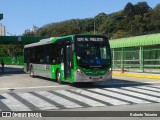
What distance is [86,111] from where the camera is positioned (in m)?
12.9

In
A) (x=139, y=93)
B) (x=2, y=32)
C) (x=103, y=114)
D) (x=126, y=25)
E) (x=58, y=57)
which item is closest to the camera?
(x=103, y=114)

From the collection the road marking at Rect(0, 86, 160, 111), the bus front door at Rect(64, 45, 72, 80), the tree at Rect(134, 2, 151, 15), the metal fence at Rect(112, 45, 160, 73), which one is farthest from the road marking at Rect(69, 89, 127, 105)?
the tree at Rect(134, 2, 151, 15)

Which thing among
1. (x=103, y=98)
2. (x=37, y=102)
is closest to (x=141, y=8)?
(x=103, y=98)

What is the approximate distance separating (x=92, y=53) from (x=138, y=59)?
16256 millimetres

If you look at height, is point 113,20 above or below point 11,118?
above

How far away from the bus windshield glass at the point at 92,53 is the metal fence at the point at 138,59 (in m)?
12.9

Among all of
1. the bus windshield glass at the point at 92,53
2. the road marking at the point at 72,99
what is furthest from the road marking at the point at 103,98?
the bus windshield glass at the point at 92,53

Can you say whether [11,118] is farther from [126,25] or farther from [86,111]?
[126,25]

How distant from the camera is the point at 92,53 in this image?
21.5 m

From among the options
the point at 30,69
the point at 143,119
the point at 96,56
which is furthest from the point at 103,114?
the point at 30,69

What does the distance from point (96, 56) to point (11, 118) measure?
1064 cm

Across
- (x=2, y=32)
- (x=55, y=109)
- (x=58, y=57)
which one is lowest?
(x=55, y=109)

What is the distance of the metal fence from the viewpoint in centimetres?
3480

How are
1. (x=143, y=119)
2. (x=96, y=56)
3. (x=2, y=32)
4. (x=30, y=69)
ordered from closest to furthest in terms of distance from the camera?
1. (x=143, y=119)
2. (x=96, y=56)
3. (x=30, y=69)
4. (x=2, y=32)
